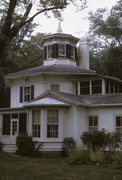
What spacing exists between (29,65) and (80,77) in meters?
14.2

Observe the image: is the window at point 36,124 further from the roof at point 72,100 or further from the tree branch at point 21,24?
the tree branch at point 21,24

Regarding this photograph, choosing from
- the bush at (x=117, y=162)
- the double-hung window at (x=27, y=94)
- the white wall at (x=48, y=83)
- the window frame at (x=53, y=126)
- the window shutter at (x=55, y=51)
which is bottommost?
the bush at (x=117, y=162)

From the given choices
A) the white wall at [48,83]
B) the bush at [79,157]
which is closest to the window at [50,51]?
the white wall at [48,83]

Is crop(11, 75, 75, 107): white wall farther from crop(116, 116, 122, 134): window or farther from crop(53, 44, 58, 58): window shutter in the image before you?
crop(116, 116, 122, 134): window

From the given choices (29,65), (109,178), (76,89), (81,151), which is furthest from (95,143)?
(29,65)

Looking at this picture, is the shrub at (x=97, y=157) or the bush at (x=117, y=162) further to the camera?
the shrub at (x=97, y=157)

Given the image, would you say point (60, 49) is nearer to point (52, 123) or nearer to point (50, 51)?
point (50, 51)

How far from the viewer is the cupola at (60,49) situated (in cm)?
2889

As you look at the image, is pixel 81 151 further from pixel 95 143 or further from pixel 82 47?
pixel 82 47

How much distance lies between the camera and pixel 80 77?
2606 cm

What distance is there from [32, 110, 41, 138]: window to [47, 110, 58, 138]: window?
75 cm

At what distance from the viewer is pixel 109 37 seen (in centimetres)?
3625

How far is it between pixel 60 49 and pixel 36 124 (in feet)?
33.9

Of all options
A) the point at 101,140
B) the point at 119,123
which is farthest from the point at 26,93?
the point at 101,140
